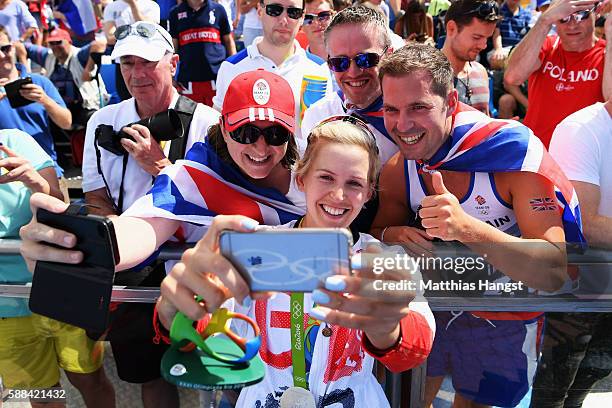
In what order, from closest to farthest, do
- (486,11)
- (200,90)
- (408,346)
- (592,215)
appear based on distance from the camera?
(408,346) < (592,215) < (486,11) < (200,90)

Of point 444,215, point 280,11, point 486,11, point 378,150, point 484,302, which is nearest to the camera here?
point 484,302

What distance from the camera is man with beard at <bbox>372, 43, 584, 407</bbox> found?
1.93 m

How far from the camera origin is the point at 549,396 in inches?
80.4

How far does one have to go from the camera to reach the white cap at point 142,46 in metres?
3.25

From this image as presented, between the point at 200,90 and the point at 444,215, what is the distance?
5.16 metres

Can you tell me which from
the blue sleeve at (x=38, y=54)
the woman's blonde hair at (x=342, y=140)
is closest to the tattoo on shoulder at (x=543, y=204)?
the woman's blonde hair at (x=342, y=140)

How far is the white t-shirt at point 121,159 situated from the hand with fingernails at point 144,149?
113 millimetres

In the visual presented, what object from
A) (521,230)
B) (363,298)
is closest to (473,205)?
(521,230)

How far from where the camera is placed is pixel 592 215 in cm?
262

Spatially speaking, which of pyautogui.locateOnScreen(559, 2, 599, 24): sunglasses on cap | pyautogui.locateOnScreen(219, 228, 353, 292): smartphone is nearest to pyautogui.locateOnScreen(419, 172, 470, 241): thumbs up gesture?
pyautogui.locateOnScreen(219, 228, 353, 292): smartphone

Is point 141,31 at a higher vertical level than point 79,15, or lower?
higher

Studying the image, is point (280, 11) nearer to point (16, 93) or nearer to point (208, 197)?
point (16, 93)

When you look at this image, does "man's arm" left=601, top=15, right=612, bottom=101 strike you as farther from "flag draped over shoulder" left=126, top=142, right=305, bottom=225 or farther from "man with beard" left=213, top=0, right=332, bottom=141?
"flag draped over shoulder" left=126, top=142, right=305, bottom=225

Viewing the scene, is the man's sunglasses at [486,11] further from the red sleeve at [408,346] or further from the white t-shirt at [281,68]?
the red sleeve at [408,346]
